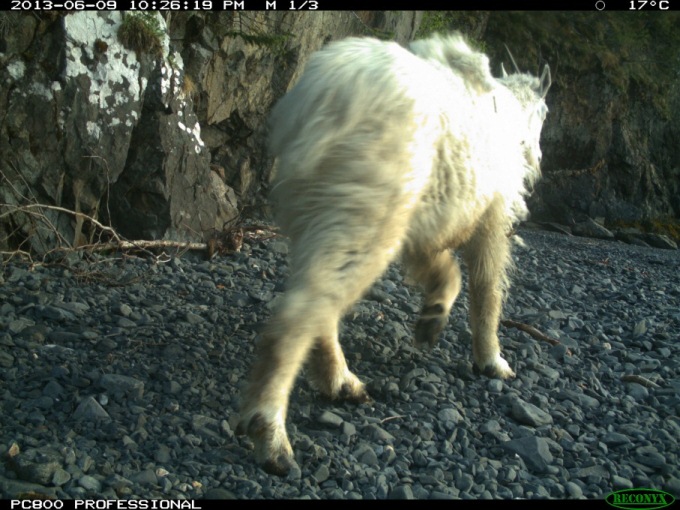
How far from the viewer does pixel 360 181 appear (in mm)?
3250

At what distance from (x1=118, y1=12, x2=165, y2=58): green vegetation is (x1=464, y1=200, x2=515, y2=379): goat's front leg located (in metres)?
3.66

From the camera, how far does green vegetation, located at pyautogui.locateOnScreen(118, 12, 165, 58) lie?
242 inches

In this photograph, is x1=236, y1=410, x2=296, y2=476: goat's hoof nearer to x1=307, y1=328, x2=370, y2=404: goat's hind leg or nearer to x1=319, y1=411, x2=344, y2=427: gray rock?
x1=319, y1=411, x2=344, y2=427: gray rock

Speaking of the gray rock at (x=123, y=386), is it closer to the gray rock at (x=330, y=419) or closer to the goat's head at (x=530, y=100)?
the gray rock at (x=330, y=419)

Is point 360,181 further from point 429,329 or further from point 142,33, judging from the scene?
point 142,33

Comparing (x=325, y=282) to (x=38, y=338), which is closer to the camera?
(x=325, y=282)

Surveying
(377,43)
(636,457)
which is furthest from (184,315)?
(636,457)

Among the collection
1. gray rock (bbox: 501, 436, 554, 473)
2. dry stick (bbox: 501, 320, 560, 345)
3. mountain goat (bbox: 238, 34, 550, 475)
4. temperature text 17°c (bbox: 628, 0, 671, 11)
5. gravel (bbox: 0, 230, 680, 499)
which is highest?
temperature text 17°c (bbox: 628, 0, 671, 11)

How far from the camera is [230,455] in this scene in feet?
10.8

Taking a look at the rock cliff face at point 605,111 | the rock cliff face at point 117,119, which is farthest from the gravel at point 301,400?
the rock cliff face at point 605,111

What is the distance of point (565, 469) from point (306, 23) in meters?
6.61

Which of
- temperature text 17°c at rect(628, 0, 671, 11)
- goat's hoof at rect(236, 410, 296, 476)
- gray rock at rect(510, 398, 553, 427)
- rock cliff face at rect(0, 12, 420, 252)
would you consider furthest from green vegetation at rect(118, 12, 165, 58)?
temperature text 17°c at rect(628, 0, 671, 11)

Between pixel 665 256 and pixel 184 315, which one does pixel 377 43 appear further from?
pixel 665 256

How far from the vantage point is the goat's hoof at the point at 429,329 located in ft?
15.5
